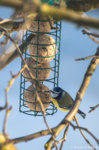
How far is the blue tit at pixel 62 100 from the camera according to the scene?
2.48 metres

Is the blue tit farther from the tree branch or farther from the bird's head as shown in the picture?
the tree branch

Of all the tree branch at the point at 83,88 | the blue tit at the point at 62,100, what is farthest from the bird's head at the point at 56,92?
the tree branch at the point at 83,88

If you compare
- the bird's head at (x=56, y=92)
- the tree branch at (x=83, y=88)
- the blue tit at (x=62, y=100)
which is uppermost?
the tree branch at (x=83, y=88)

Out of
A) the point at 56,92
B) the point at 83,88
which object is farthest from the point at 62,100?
the point at 83,88

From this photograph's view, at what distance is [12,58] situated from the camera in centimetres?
244

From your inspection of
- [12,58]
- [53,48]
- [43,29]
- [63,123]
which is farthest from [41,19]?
[63,123]

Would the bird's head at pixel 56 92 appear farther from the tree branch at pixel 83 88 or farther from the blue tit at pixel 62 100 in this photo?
the tree branch at pixel 83 88

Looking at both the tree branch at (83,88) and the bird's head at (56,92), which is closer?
the tree branch at (83,88)

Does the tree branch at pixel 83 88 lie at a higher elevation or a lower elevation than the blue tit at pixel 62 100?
higher

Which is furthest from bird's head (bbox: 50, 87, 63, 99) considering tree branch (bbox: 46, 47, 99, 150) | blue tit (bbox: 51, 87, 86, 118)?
tree branch (bbox: 46, 47, 99, 150)

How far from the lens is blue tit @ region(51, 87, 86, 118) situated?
97.6 inches

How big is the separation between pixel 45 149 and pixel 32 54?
75 centimetres

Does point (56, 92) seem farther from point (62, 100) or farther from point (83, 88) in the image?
point (83, 88)

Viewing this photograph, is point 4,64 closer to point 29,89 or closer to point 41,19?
point 29,89
